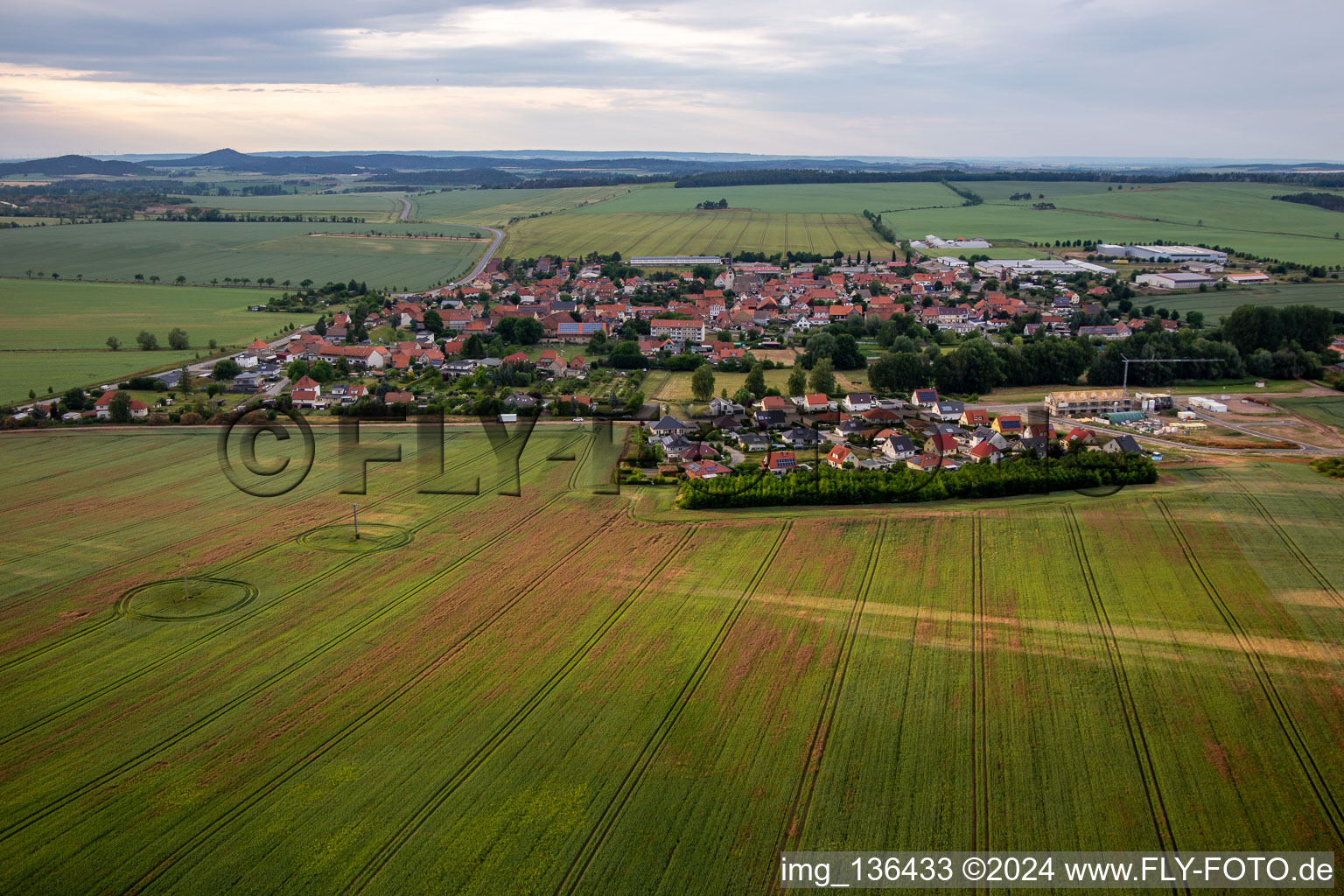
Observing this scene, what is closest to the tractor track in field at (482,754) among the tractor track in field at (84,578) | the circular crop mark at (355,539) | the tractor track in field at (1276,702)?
the circular crop mark at (355,539)

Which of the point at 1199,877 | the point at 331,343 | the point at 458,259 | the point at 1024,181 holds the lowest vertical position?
the point at 1199,877

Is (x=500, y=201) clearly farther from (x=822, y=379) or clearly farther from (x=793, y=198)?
(x=822, y=379)

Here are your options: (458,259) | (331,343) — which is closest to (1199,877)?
(331,343)

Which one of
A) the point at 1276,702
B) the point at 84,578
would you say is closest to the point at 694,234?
the point at 84,578

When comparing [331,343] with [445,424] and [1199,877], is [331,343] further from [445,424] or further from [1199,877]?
[1199,877]

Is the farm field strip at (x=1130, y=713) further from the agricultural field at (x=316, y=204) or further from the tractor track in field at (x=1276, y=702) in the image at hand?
the agricultural field at (x=316, y=204)

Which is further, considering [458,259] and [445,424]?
[458,259]
